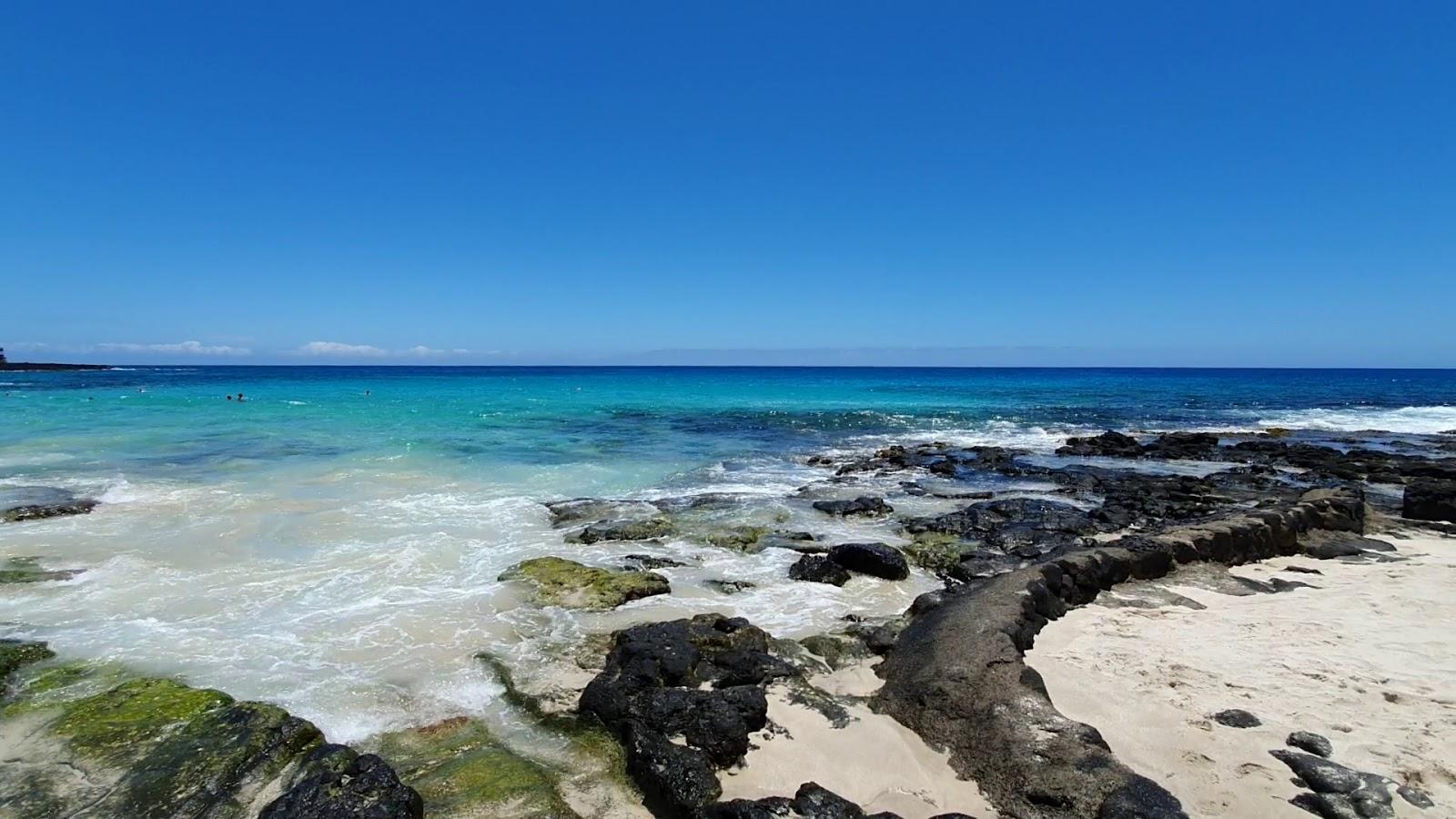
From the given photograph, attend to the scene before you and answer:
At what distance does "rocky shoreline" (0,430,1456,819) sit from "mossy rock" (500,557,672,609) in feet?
0.12

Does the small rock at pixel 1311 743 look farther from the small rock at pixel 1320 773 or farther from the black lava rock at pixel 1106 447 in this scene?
the black lava rock at pixel 1106 447

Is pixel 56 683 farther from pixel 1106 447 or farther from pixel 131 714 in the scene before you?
pixel 1106 447

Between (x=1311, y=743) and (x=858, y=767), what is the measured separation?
3.48 m

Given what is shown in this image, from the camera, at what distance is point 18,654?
23.0 ft

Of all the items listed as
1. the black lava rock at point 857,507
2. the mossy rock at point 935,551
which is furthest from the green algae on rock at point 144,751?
the black lava rock at point 857,507

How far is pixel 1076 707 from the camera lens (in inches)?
233

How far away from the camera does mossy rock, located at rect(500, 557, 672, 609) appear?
901 centimetres

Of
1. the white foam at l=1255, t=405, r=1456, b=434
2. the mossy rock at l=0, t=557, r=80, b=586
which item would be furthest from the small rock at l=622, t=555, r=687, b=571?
the white foam at l=1255, t=405, r=1456, b=434

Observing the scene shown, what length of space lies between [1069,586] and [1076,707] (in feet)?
10.6

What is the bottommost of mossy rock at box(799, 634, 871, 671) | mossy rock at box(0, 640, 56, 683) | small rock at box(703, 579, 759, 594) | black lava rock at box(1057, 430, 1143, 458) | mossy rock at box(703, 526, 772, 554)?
small rock at box(703, 579, 759, 594)

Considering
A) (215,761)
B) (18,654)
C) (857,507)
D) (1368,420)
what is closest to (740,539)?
(857,507)

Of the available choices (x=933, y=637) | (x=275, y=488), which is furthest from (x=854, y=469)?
(x=275, y=488)

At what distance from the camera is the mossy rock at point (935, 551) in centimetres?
1096

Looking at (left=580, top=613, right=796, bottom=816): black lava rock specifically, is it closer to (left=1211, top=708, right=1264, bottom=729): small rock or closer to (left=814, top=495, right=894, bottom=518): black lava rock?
(left=1211, top=708, right=1264, bottom=729): small rock
